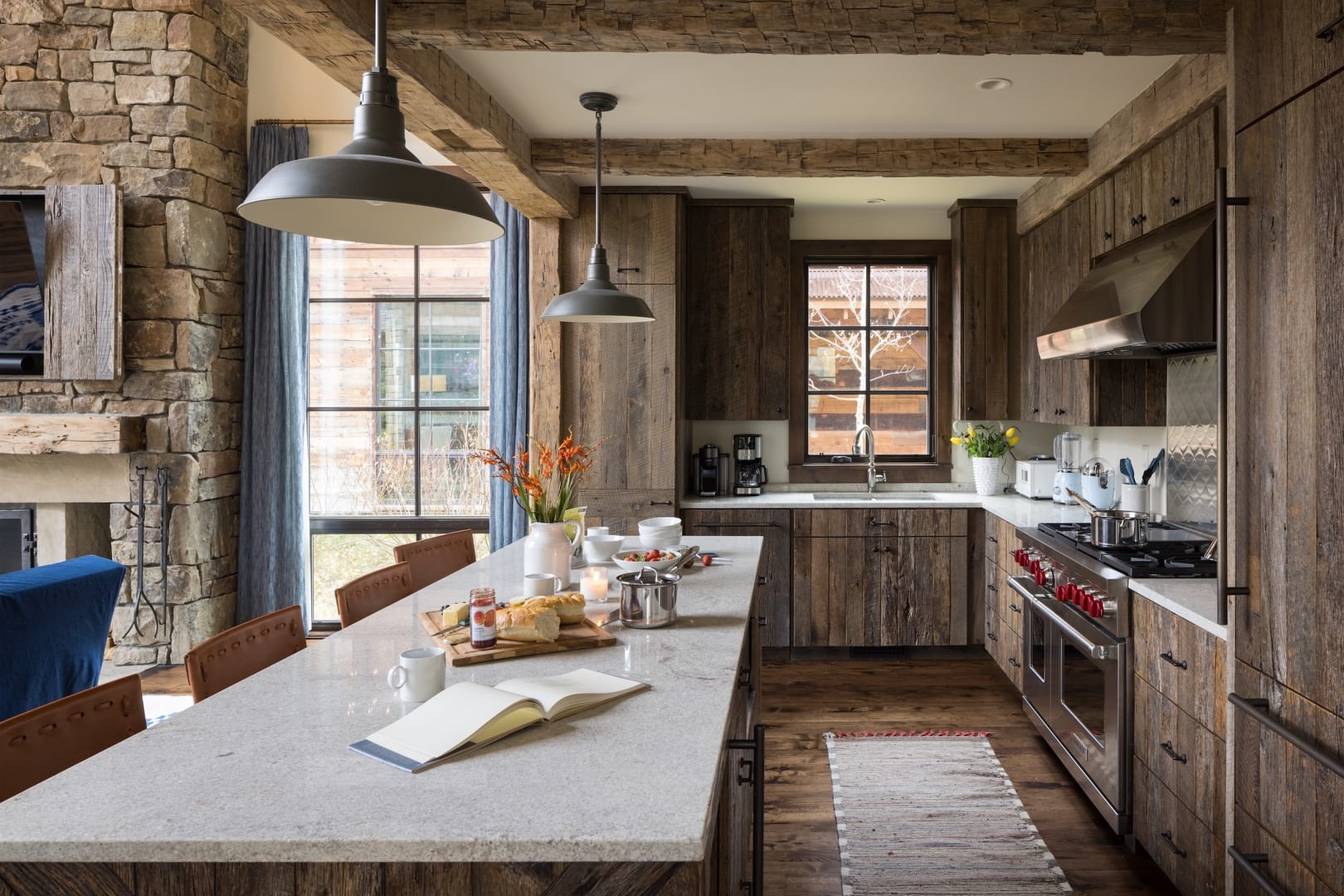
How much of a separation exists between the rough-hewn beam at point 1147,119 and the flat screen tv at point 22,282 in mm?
3015

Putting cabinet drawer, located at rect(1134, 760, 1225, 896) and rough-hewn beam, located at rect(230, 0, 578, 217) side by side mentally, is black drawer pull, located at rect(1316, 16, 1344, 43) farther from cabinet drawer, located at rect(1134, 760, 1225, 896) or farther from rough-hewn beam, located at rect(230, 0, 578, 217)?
rough-hewn beam, located at rect(230, 0, 578, 217)

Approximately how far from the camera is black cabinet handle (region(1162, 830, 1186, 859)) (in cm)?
240

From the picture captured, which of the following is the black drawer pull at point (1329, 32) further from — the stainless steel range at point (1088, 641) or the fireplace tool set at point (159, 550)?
the fireplace tool set at point (159, 550)

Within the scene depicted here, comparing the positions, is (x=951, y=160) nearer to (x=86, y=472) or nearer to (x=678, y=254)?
(x=678, y=254)

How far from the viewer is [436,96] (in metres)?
2.83

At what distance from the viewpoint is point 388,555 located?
→ 17.4 feet

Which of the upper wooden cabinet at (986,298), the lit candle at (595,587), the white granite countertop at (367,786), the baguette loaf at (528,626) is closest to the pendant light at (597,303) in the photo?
the lit candle at (595,587)

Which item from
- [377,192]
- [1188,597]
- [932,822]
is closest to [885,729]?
[932,822]

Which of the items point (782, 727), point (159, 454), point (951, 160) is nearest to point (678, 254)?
point (951, 160)

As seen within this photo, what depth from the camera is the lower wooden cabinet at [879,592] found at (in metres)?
4.77

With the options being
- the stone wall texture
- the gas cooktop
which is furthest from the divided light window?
the stone wall texture

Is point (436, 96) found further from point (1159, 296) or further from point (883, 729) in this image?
point (883, 729)

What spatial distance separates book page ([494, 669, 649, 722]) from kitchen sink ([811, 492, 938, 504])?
3411mm

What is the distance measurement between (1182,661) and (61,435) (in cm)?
501
